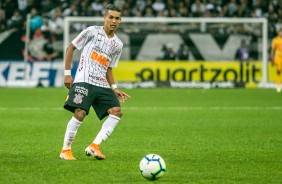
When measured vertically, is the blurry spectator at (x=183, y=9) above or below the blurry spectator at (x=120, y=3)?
below

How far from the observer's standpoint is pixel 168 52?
31.0 m

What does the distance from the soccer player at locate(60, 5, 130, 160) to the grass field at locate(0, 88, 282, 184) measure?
364 millimetres

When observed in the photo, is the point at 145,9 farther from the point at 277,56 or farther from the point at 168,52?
the point at 277,56

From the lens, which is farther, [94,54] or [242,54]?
[242,54]

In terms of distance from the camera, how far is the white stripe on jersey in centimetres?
1080

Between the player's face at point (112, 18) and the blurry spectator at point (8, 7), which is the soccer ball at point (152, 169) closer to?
the player's face at point (112, 18)

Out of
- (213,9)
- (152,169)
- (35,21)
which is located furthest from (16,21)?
(152,169)

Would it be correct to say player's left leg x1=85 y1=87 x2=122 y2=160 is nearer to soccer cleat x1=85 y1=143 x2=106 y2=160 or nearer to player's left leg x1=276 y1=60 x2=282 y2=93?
soccer cleat x1=85 y1=143 x2=106 y2=160

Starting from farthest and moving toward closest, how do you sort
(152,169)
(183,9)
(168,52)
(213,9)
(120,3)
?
(213,9)
(183,9)
(120,3)
(168,52)
(152,169)

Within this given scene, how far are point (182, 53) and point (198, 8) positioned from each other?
13.1 feet

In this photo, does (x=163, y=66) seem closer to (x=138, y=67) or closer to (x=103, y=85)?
(x=138, y=67)

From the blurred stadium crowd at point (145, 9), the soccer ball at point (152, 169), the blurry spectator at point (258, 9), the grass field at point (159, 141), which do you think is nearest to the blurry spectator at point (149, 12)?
the blurred stadium crowd at point (145, 9)

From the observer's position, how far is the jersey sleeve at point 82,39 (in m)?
10.8

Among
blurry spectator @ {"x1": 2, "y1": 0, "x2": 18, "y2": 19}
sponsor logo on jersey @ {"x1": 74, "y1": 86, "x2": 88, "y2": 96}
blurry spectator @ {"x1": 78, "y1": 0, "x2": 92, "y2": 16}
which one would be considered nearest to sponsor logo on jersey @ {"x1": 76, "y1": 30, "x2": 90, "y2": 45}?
sponsor logo on jersey @ {"x1": 74, "y1": 86, "x2": 88, "y2": 96}
